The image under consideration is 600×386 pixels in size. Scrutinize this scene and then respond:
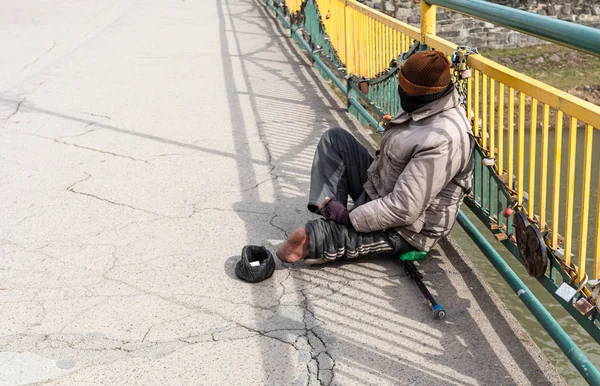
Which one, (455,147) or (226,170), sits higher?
(455,147)

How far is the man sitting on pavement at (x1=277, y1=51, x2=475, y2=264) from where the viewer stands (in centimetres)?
335

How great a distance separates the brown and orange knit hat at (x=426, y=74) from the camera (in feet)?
10.8

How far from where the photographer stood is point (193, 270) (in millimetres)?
3877

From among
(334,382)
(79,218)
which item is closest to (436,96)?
(334,382)

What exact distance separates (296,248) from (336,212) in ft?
0.89

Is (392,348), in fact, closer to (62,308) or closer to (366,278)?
(366,278)

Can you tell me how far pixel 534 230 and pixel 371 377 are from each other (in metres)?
0.87

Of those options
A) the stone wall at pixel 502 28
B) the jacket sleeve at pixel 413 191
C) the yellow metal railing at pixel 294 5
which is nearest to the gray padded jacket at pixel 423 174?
the jacket sleeve at pixel 413 191

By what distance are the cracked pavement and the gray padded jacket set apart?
11.9 inches

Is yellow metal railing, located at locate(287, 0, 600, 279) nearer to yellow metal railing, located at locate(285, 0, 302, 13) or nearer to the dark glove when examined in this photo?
the dark glove

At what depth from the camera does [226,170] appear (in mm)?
5516

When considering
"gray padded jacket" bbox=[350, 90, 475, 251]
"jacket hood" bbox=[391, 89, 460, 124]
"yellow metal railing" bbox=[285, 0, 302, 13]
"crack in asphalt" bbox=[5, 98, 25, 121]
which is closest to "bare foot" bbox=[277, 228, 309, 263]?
"gray padded jacket" bbox=[350, 90, 475, 251]

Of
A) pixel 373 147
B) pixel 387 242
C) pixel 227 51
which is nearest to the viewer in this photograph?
pixel 387 242

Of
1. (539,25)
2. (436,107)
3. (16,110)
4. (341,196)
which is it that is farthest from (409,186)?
(16,110)
